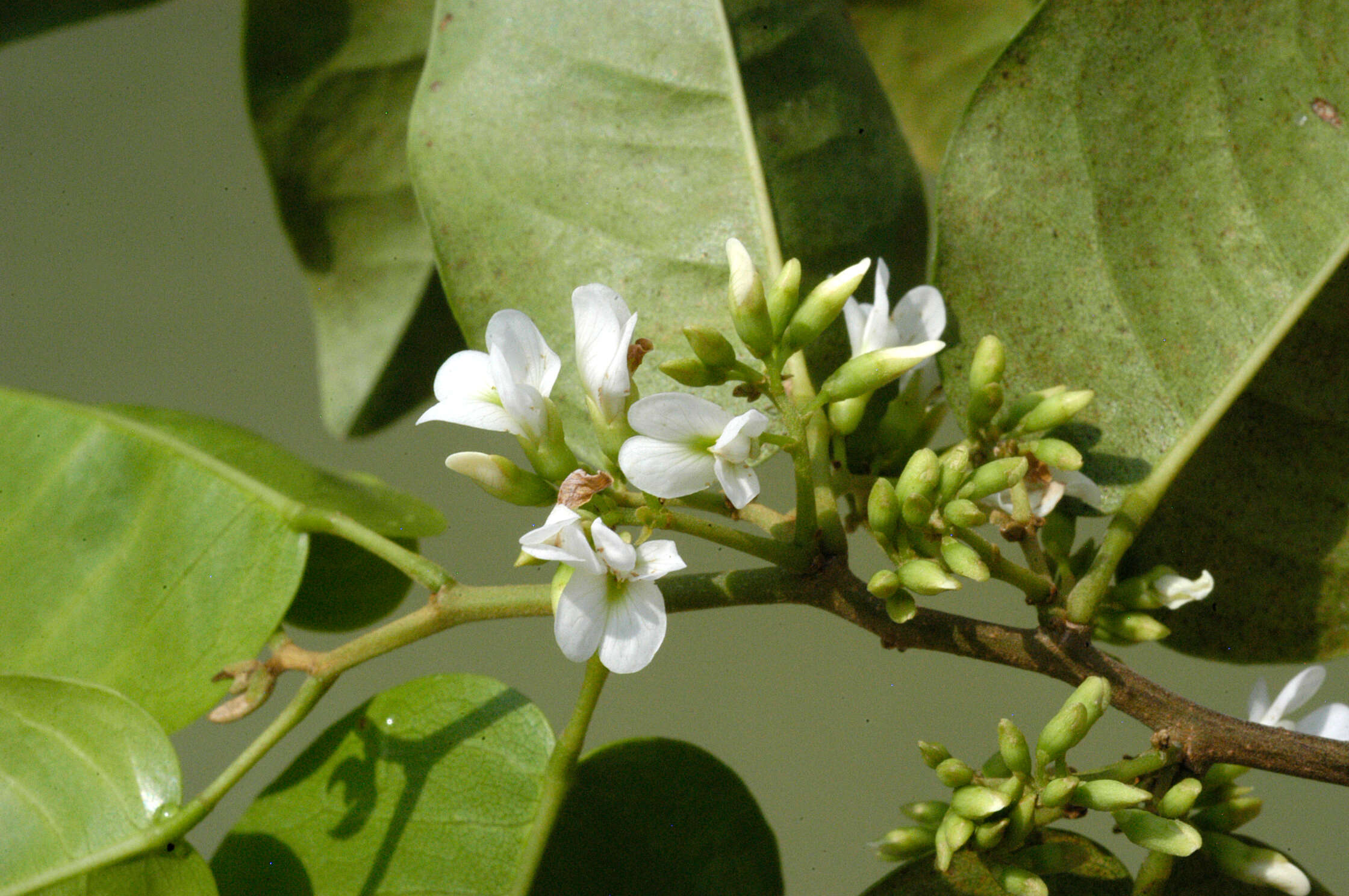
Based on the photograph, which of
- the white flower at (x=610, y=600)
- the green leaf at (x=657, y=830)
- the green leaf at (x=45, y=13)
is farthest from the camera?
the green leaf at (x=45, y=13)

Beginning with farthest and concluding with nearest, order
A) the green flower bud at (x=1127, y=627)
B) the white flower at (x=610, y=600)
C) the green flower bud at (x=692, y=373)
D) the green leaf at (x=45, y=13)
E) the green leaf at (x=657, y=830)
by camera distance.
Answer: the green leaf at (x=45, y=13) < the green leaf at (x=657, y=830) < the green flower bud at (x=1127, y=627) < the green flower bud at (x=692, y=373) < the white flower at (x=610, y=600)

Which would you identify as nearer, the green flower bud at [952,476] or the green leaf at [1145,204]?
the green flower bud at [952,476]

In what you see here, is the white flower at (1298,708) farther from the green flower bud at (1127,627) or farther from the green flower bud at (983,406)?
the green flower bud at (983,406)

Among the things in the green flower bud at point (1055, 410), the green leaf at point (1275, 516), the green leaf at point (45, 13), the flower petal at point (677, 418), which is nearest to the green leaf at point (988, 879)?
the green leaf at point (1275, 516)

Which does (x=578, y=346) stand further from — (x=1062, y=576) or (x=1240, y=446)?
(x=1240, y=446)

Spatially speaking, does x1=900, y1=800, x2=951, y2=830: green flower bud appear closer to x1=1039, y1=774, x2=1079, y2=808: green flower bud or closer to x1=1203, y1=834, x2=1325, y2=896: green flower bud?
x1=1039, y1=774, x2=1079, y2=808: green flower bud

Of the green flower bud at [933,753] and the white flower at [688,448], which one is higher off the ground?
the white flower at [688,448]
